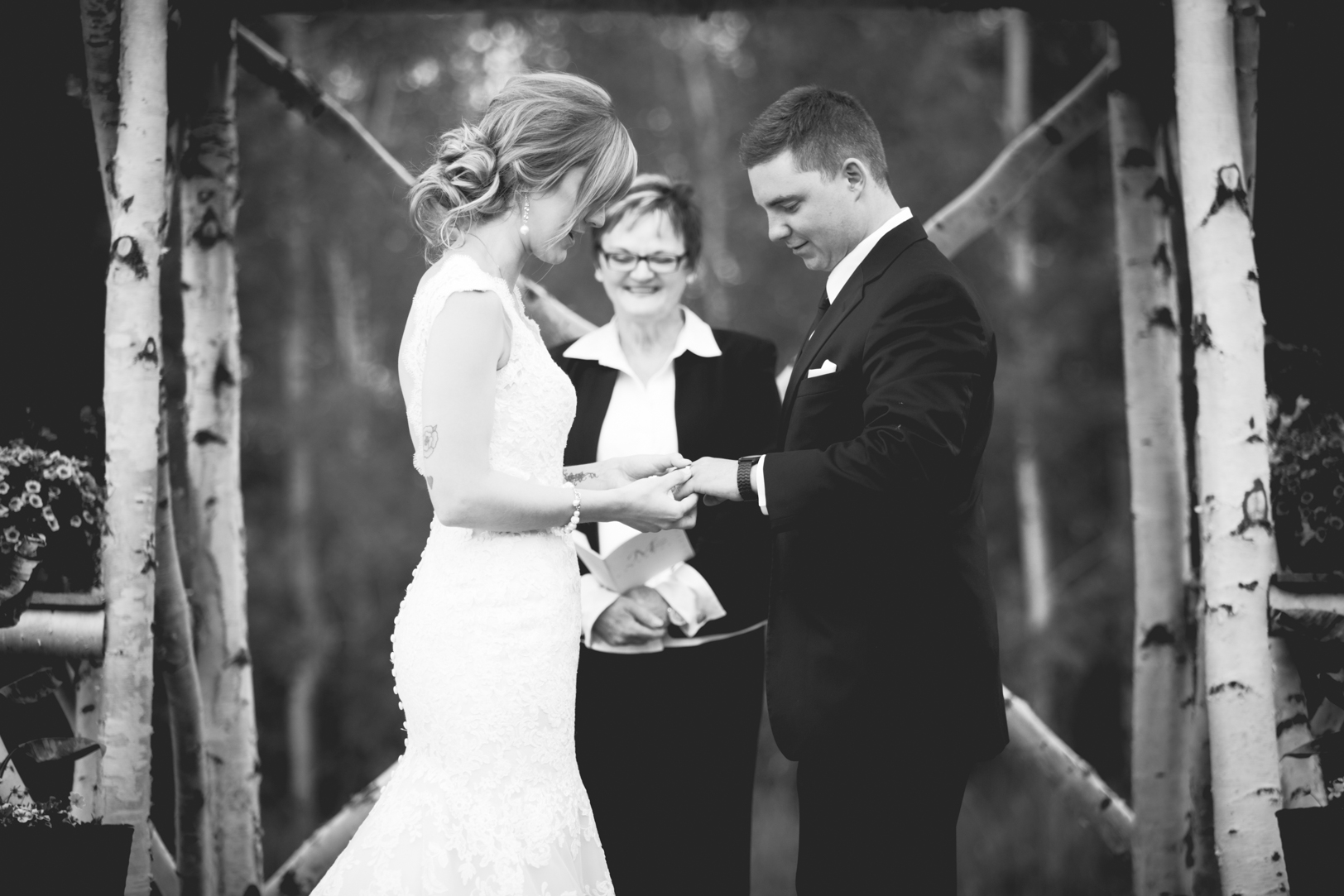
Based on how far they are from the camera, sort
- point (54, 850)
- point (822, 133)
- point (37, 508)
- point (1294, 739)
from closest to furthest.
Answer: point (822, 133)
point (54, 850)
point (37, 508)
point (1294, 739)

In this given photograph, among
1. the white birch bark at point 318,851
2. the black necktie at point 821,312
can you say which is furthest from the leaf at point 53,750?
the black necktie at point 821,312

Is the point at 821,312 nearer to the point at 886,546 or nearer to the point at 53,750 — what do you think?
the point at 886,546

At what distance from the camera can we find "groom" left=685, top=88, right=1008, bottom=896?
105 inches

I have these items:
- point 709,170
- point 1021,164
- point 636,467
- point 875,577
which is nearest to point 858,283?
point 875,577

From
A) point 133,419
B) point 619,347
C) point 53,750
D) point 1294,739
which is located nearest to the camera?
point 53,750

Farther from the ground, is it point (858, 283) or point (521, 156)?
point (521, 156)

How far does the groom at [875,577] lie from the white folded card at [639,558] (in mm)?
685

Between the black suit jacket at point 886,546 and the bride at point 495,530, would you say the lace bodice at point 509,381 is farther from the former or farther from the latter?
the black suit jacket at point 886,546

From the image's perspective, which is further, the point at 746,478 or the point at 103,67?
the point at 103,67

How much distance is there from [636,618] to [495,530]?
84 cm

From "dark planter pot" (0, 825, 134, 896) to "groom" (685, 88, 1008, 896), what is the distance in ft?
5.88

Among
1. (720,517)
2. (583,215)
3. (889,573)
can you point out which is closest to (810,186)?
(583,215)

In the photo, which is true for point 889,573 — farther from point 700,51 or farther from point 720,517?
point 700,51

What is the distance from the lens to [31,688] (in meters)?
3.35
